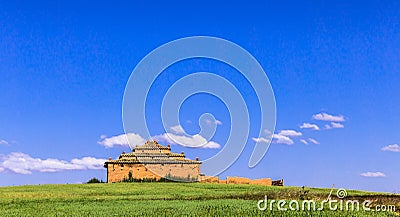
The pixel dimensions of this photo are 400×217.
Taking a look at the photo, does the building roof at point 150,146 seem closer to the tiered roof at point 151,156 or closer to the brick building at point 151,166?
→ the tiered roof at point 151,156

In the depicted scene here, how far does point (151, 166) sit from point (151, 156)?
55.2 inches

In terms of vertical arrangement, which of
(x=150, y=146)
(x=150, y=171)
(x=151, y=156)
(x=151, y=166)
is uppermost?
(x=150, y=146)

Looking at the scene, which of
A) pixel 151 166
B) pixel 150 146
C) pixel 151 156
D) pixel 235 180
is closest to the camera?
pixel 151 166

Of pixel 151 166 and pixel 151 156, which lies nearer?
pixel 151 166

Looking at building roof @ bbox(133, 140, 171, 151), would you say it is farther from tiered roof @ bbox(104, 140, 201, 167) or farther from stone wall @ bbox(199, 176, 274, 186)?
stone wall @ bbox(199, 176, 274, 186)

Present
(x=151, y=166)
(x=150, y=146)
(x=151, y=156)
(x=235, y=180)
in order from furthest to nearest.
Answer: (x=150, y=146), (x=235, y=180), (x=151, y=156), (x=151, y=166)

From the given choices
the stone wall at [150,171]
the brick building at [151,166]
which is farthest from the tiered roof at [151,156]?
the stone wall at [150,171]

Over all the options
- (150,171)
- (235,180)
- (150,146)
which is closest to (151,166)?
(150,171)

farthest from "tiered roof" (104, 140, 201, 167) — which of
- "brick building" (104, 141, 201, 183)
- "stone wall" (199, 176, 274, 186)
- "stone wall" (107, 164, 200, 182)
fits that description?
"stone wall" (199, 176, 274, 186)

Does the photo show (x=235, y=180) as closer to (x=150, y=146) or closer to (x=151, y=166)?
(x=151, y=166)

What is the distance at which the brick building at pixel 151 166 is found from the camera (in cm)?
5838

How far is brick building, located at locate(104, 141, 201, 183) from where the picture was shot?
192 ft

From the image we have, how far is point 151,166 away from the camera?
2341 inches

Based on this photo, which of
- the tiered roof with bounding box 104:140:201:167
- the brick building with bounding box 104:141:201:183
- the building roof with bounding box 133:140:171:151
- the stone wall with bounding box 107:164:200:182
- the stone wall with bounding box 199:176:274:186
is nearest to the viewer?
the stone wall with bounding box 107:164:200:182
